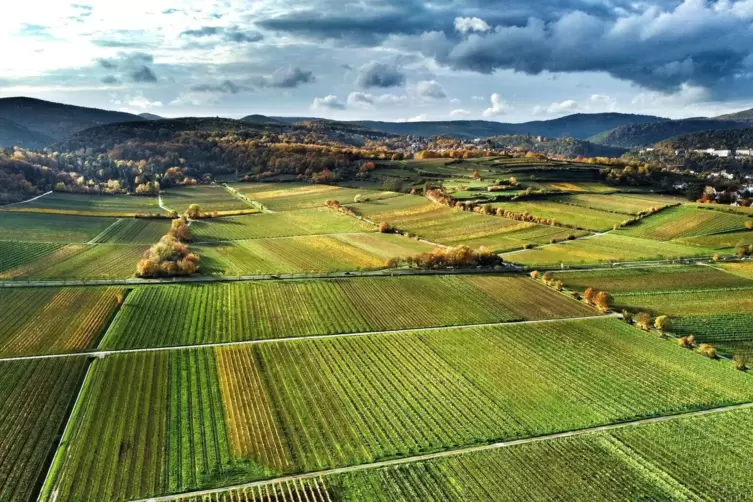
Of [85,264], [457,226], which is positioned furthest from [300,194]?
[85,264]

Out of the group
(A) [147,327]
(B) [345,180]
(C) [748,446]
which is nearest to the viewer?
(C) [748,446]

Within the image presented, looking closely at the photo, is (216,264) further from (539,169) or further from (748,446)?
(539,169)

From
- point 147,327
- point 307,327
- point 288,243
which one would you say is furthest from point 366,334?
point 288,243

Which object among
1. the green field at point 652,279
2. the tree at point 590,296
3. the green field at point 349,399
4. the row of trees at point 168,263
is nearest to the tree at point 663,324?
the green field at point 349,399

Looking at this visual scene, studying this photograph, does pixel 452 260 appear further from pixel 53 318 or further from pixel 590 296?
pixel 53 318

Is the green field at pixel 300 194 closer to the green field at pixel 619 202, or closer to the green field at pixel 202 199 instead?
the green field at pixel 202 199
